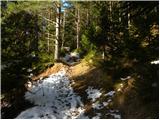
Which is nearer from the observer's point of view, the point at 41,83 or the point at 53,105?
the point at 53,105

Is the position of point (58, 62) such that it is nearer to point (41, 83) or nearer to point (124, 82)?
point (41, 83)

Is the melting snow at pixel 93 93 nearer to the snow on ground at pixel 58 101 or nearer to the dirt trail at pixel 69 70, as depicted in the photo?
the snow on ground at pixel 58 101

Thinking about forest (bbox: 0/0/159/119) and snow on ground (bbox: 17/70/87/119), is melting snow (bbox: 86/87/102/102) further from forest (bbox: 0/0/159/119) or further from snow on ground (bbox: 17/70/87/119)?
snow on ground (bbox: 17/70/87/119)

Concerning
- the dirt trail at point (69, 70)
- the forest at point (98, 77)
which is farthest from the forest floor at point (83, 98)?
the dirt trail at point (69, 70)

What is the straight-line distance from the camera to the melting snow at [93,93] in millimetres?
19297

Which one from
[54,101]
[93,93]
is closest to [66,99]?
[54,101]

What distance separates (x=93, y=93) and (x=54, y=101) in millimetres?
2218

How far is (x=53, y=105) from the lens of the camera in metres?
19.0

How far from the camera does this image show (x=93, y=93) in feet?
65.7

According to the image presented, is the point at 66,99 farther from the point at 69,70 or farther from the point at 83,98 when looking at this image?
the point at 69,70

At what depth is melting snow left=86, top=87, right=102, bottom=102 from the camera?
19297 millimetres

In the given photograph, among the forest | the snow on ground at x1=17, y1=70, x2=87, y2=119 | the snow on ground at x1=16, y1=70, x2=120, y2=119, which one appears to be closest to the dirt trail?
the forest

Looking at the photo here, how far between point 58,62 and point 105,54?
5905 millimetres

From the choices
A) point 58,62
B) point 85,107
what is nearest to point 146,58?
point 85,107
